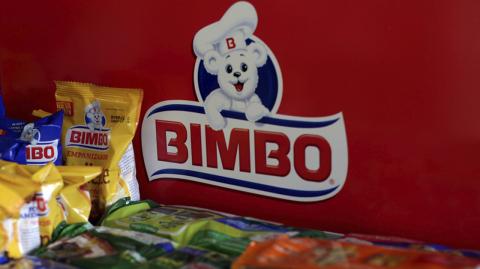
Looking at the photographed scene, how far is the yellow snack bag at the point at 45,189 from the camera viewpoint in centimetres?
137

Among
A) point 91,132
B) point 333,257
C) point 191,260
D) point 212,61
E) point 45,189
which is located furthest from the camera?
point 91,132

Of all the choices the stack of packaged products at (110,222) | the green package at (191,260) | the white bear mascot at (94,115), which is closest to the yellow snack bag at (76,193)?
the stack of packaged products at (110,222)

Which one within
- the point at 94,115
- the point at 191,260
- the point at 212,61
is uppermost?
the point at 212,61

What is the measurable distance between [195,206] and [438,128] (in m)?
0.60

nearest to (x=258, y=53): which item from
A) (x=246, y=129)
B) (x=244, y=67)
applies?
(x=244, y=67)

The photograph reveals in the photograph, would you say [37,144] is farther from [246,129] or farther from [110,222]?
[246,129]

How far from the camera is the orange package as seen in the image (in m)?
1.08

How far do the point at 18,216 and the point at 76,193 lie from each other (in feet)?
0.52

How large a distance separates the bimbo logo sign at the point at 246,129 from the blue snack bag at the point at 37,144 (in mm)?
245

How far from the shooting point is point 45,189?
137cm

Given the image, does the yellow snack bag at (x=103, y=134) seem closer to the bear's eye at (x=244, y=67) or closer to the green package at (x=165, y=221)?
the green package at (x=165, y=221)

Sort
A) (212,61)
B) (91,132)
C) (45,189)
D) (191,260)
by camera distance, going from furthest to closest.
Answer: (91,132) < (212,61) < (45,189) < (191,260)

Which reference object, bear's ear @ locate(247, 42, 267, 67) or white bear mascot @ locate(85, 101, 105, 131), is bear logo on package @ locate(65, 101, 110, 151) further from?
bear's ear @ locate(247, 42, 267, 67)

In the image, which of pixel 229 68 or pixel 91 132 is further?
pixel 91 132
